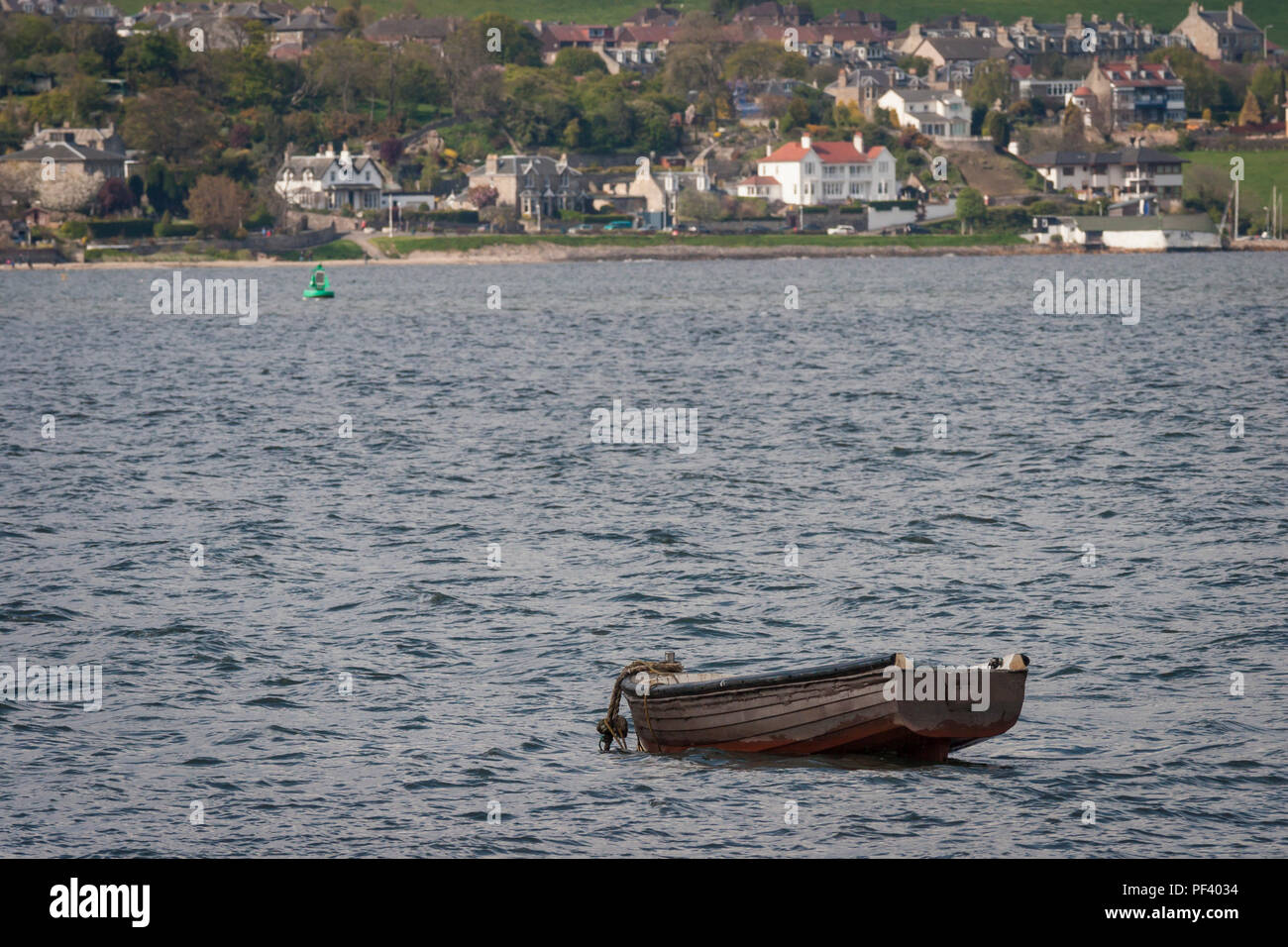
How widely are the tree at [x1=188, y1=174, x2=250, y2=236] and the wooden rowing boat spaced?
182 metres

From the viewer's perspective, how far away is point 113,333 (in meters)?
99.9

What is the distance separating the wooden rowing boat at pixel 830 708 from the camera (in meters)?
18.5

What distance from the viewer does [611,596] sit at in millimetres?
29141

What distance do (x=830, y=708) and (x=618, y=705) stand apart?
3076 millimetres

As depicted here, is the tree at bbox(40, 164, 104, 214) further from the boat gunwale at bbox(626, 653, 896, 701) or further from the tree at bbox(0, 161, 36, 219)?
the boat gunwale at bbox(626, 653, 896, 701)

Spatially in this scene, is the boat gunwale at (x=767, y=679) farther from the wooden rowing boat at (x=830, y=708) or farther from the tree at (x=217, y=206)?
the tree at (x=217, y=206)

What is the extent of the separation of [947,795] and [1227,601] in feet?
37.8

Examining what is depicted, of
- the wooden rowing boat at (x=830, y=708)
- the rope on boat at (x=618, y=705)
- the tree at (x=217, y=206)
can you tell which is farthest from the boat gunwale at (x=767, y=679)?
the tree at (x=217, y=206)

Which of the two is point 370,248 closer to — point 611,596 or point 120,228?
point 120,228

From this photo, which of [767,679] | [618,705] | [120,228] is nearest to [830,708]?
[767,679]

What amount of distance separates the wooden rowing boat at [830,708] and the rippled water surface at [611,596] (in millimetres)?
381

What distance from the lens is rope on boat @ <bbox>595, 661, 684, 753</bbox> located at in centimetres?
2048

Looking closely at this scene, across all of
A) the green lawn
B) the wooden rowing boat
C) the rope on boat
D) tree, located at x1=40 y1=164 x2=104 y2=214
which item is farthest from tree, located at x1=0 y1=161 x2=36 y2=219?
the wooden rowing boat
